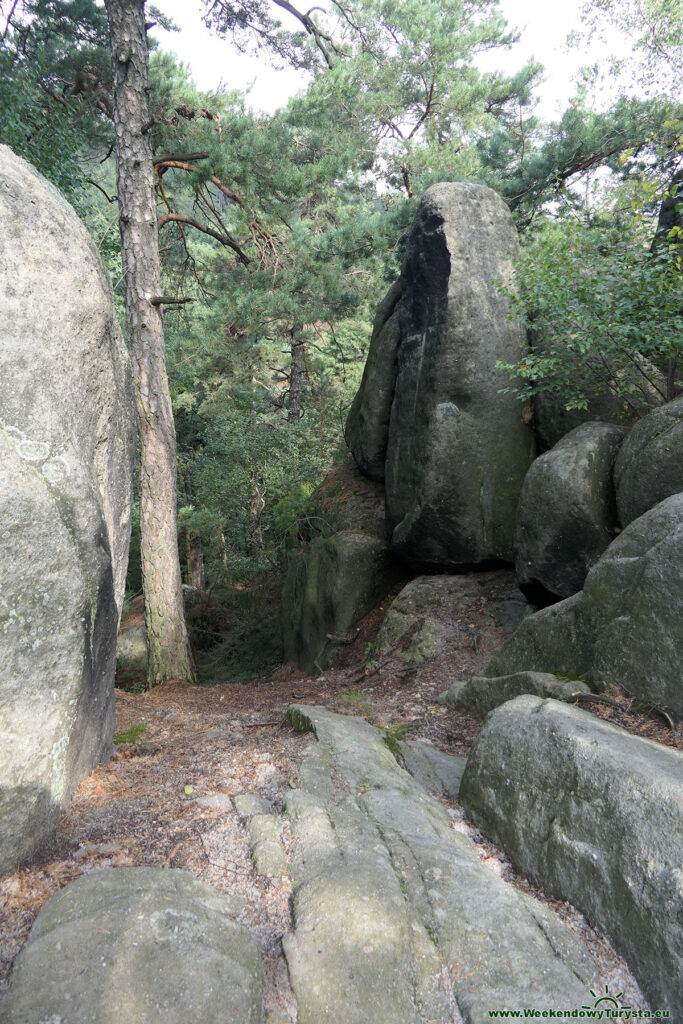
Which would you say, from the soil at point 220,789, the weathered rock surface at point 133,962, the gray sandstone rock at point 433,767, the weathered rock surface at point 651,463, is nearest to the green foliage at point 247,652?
the soil at point 220,789

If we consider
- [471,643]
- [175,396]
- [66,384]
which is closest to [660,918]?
[66,384]

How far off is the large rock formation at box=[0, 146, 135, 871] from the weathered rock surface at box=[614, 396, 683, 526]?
4439 millimetres

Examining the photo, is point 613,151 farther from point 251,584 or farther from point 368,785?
point 368,785

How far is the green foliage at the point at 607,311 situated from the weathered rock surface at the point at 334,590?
3.47m

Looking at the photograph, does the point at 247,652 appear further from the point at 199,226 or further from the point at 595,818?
the point at 595,818

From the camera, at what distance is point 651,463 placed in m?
5.51

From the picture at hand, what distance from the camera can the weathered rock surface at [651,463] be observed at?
5.32m

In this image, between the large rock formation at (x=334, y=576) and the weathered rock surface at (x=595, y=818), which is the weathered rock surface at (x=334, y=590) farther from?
the weathered rock surface at (x=595, y=818)

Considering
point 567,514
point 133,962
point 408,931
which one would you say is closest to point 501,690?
point 567,514

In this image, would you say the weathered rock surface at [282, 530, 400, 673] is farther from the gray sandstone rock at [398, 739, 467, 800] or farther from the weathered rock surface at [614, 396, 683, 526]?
the weathered rock surface at [614, 396, 683, 526]

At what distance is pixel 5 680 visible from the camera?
285cm

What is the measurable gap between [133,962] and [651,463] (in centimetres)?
523

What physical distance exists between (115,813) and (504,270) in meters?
8.07

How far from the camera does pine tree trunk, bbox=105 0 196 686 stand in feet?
26.3
